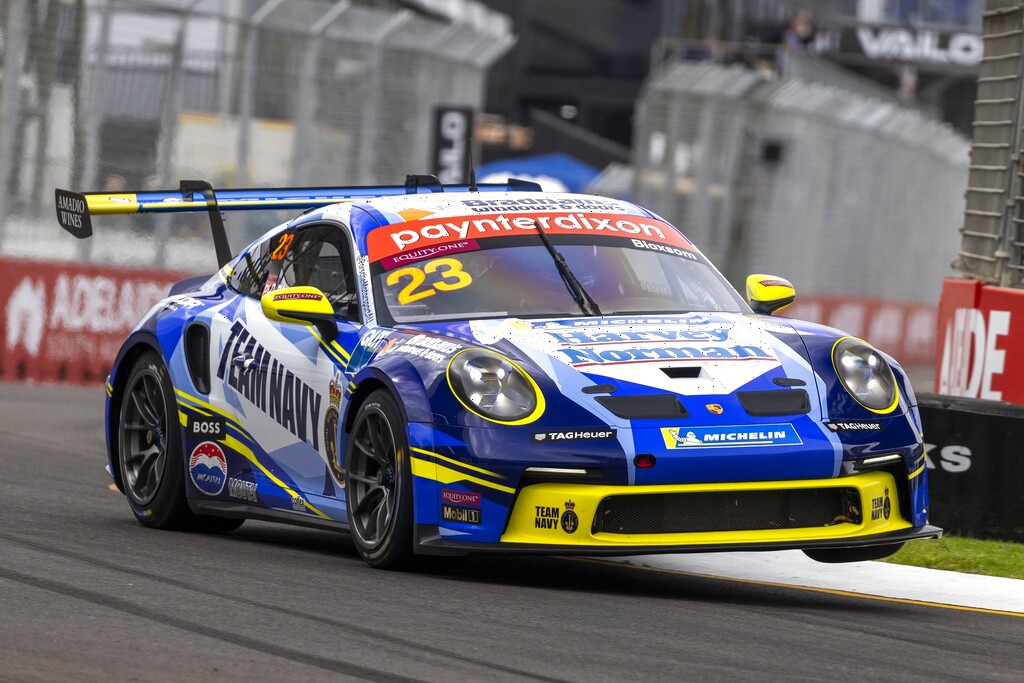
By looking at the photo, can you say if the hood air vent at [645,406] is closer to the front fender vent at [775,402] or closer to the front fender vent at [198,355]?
the front fender vent at [775,402]

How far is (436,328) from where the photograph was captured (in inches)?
280

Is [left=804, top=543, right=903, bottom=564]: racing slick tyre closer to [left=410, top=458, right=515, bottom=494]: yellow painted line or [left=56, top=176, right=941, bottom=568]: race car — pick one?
[left=56, top=176, right=941, bottom=568]: race car

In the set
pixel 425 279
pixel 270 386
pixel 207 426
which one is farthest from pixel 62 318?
pixel 425 279

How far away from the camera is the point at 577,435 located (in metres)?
6.46

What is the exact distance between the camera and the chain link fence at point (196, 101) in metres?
18.6

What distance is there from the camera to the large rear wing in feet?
29.3

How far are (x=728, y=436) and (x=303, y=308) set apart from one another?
5.90 ft

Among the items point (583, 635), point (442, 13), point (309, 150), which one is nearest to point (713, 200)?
point (309, 150)

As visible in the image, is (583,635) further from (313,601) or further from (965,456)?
(965,456)

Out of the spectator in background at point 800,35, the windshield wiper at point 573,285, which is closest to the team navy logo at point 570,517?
the windshield wiper at point 573,285

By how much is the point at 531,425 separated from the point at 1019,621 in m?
1.79

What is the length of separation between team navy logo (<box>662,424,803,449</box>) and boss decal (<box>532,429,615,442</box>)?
19cm

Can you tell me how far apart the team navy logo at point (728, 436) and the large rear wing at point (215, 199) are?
8.62 ft

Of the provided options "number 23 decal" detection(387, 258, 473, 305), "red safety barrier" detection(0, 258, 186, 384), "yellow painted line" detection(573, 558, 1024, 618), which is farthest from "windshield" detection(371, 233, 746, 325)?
"red safety barrier" detection(0, 258, 186, 384)
